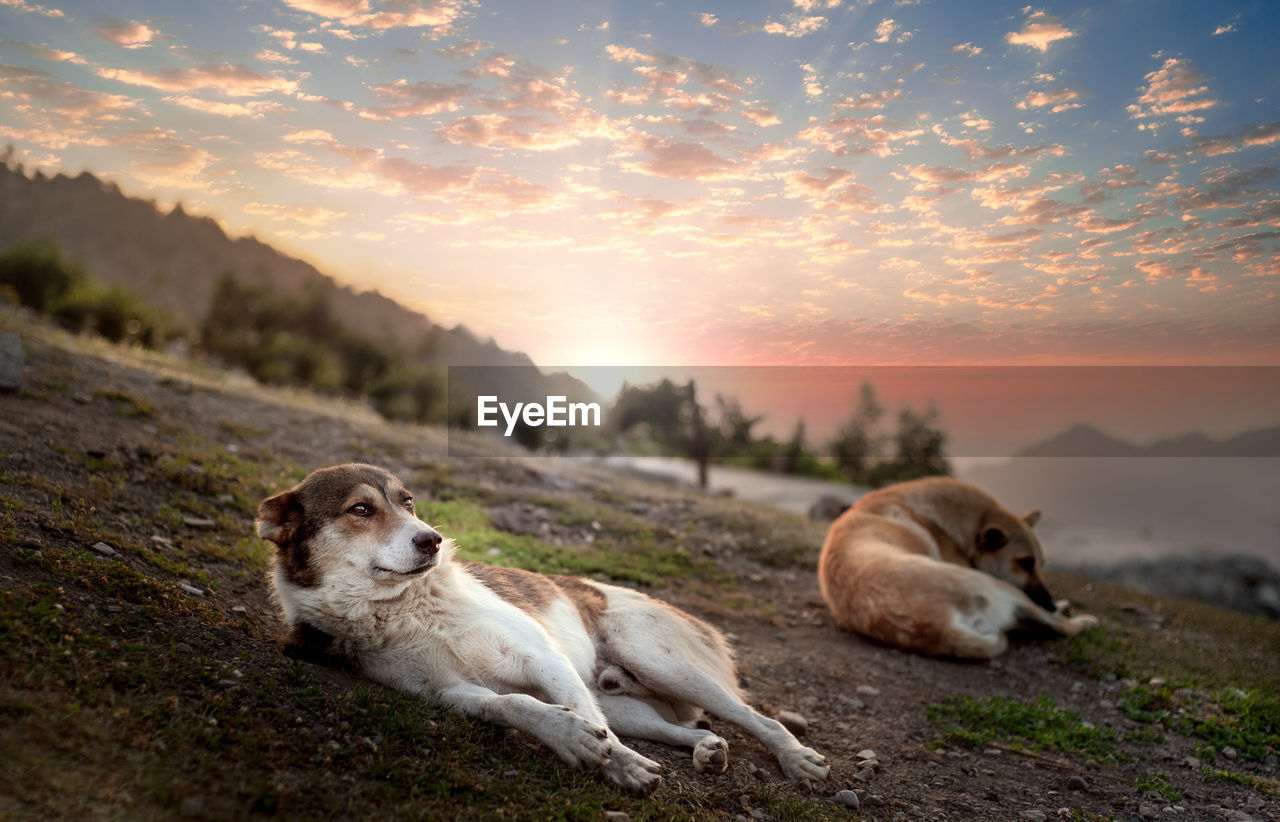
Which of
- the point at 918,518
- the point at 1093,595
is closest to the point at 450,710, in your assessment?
the point at 918,518

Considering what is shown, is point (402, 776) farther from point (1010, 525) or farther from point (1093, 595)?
point (1093, 595)

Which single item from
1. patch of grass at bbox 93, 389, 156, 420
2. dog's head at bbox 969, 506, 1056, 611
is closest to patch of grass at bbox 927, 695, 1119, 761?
dog's head at bbox 969, 506, 1056, 611

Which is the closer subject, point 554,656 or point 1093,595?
point 554,656

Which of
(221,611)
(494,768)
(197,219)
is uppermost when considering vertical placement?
(197,219)

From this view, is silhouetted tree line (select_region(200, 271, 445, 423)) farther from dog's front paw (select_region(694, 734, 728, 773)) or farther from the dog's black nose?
dog's front paw (select_region(694, 734, 728, 773))

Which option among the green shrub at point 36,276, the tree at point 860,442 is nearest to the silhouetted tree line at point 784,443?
the tree at point 860,442

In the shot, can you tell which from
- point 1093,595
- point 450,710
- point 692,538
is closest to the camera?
point 450,710

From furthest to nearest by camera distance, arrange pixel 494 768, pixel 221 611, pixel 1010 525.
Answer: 1. pixel 1010 525
2. pixel 221 611
3. pixel 494 768
